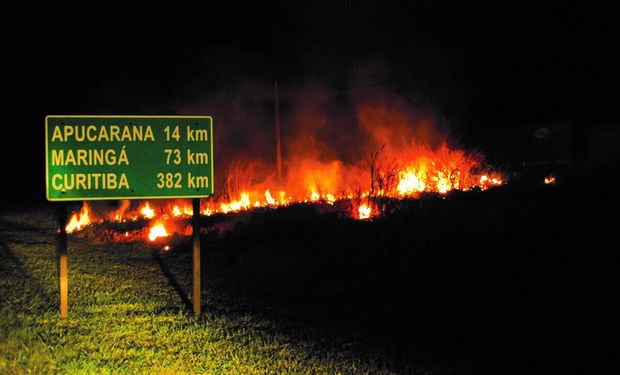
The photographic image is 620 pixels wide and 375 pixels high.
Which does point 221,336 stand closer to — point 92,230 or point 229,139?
point 92,230

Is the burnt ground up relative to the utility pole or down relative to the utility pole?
down

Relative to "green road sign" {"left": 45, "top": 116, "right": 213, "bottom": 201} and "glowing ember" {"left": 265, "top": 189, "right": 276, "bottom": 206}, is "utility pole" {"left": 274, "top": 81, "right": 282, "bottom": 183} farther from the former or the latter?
"green road sign" {"left": 45, "top": 116, "right": 213, "bottom": 201}

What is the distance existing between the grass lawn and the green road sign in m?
1.19

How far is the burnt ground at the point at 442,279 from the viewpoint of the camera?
5.23 metres

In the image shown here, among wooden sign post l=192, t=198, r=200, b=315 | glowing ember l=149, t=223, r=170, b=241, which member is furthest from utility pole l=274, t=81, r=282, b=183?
wooden sign post l=192, t=198, r=200, b=315

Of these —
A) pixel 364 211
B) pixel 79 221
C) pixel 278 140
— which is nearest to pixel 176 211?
pixel 79 221

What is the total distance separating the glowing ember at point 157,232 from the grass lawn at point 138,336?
119 inches

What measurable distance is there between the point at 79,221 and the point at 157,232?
2.73 metres

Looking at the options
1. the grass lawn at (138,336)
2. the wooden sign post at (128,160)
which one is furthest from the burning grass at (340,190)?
the wooden sign post at (128,160)

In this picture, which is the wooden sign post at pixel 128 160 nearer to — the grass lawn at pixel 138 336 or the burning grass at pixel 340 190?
the grass lawn at pixel 138 336

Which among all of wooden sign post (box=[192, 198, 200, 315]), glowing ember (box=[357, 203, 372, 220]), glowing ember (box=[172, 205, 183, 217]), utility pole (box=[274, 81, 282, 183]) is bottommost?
wooden sign post (box=[192, 198, 200, 315])

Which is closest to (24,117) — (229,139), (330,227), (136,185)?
(229,139)

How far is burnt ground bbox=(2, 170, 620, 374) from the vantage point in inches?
206

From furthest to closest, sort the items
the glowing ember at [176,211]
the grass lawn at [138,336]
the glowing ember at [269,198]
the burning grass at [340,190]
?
the glowing ember at [269,198], the glowing ember at [176,211], the burning grass at [340,190], the grass lawn at [138,336]
